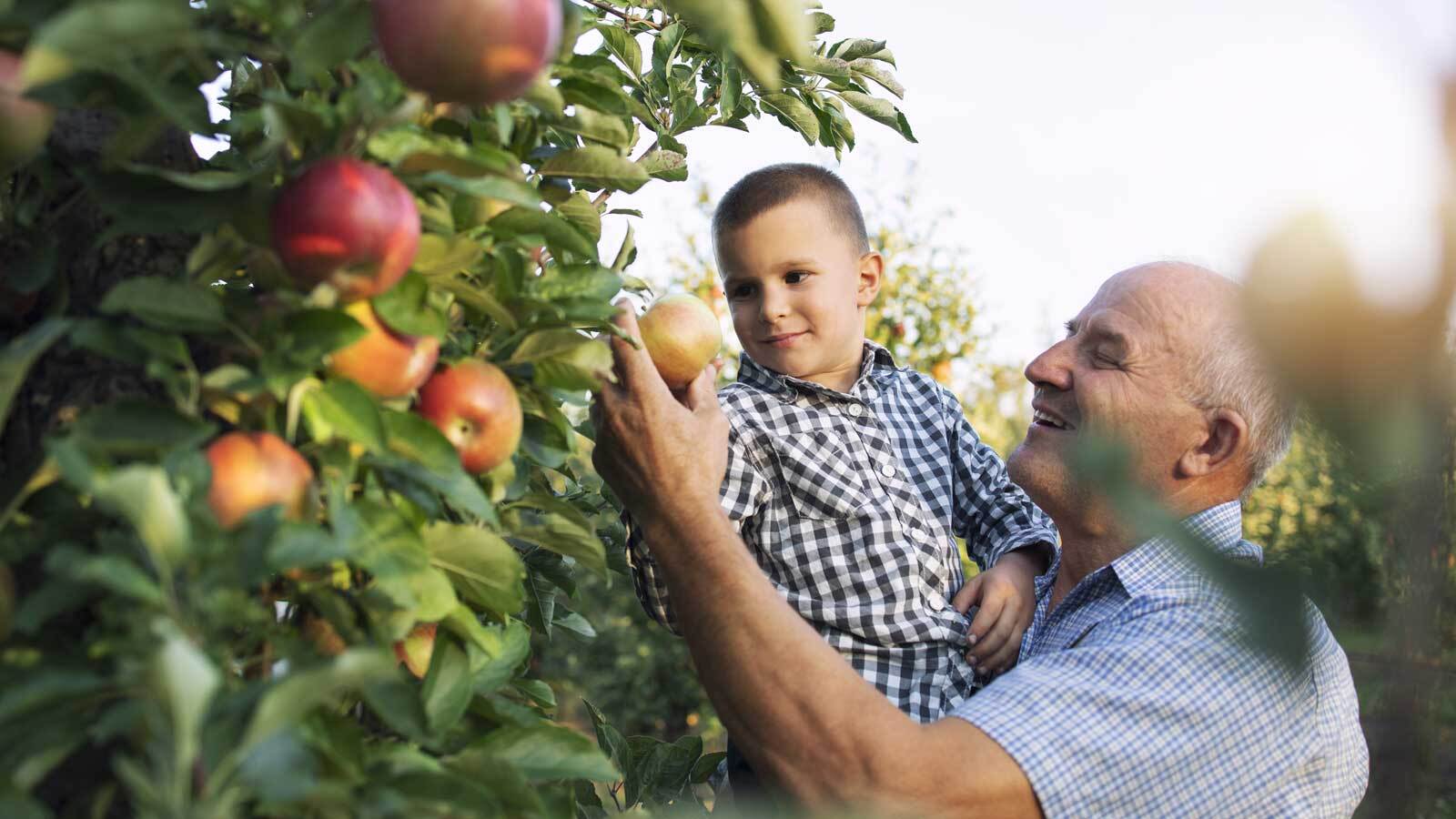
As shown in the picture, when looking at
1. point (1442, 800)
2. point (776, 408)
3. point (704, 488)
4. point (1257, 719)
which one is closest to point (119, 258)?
point (704, 488)

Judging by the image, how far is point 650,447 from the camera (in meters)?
1.56

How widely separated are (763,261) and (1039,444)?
70 centimetres

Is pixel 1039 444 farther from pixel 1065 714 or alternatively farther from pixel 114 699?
pixel 114 699

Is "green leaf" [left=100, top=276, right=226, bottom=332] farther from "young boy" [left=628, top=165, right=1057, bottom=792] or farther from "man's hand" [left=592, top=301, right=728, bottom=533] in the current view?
"young boy" [left=628, top=165, right=1057, bottom=792]

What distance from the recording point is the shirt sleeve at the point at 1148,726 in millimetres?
1508

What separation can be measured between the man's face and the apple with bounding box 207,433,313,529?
149cm

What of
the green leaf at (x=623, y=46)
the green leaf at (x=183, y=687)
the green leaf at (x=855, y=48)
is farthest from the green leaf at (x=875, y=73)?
the green leaf at (x=183, y=687)

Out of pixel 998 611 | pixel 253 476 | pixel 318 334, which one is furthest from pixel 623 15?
pixel 998 611

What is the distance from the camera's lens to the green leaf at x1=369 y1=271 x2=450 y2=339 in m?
0.85

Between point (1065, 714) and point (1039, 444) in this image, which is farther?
point (1039, 444)

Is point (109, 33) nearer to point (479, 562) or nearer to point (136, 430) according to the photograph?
point (136, 430)

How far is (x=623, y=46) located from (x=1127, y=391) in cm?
109

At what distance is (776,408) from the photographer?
2186 millimetres

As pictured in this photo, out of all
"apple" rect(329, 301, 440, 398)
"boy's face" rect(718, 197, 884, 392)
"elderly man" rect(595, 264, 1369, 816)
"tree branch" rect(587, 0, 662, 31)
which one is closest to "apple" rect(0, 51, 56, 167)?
"apple" rect(329, 301, 440, 398)
